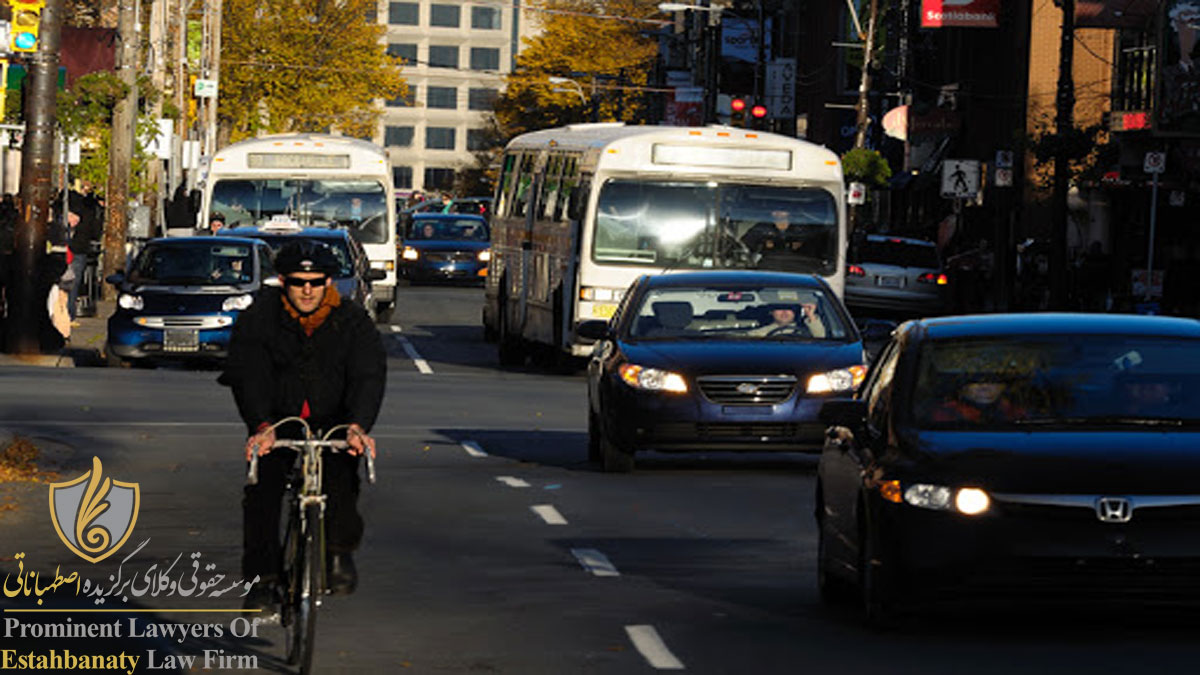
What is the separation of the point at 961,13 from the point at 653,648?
5737 centimetres

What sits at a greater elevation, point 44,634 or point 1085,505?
point 1085,505

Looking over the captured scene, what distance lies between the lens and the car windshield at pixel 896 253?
50.2m

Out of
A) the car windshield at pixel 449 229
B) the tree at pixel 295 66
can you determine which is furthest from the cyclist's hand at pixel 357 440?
the tree at pixel 295 66

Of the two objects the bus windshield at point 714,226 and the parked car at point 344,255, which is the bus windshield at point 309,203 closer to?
the parked car at point 344,255

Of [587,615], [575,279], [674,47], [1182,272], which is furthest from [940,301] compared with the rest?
[674,47]

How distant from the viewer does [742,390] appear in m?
19.8

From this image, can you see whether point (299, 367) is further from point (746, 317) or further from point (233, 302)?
point (233, 302)

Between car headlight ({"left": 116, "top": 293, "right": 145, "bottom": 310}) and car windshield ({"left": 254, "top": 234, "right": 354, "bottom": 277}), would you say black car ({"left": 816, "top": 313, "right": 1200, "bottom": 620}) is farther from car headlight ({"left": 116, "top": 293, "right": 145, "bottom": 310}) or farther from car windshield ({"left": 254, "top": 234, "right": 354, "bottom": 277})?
car windshield ({"left": 254, "top": 234, "right": 354, "bottom": 277})

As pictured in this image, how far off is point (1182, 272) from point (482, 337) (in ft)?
59.8

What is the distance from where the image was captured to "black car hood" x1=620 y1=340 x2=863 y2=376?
19922 mm

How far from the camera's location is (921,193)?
83.9 m

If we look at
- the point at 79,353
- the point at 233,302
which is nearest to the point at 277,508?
the point at 233,302

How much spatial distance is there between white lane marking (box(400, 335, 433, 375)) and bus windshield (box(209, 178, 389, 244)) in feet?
12.7

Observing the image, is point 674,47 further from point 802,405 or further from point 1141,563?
point 1141,563
